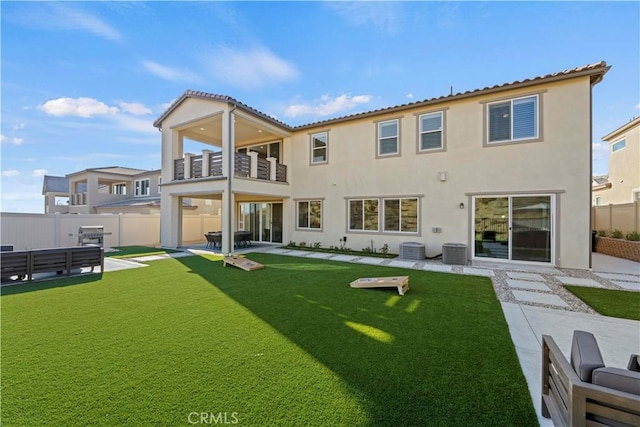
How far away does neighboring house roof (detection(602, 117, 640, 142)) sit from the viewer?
15.6 m

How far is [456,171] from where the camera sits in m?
10.9

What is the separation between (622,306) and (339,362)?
252 inches

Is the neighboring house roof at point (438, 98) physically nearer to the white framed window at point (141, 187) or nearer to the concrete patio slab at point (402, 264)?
the concrete patio slab at point (402, 264)

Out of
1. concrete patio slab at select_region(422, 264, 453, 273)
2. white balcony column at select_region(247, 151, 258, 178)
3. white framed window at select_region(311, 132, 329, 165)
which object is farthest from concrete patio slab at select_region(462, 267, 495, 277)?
white balcony column at select_region(247, 151, 258, 178)

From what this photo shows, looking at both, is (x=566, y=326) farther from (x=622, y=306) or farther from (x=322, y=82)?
(x=322, y=82)

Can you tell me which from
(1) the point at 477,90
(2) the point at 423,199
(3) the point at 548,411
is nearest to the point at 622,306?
(3) the point at 548,411

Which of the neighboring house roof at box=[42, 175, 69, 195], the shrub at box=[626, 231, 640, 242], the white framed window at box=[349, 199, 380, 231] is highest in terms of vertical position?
the neighboring house roof at box=[42, 175, 69, 195]

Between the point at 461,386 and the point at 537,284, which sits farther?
the point at 537,284

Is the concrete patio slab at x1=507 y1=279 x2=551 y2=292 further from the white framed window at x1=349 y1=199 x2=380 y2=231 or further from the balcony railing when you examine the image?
the balcony railing

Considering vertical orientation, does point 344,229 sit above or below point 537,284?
above

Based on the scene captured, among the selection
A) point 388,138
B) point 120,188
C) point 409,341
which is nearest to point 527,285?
point 409,341

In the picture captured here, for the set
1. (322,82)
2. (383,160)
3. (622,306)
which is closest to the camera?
(622,306)

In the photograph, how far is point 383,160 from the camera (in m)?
12.6

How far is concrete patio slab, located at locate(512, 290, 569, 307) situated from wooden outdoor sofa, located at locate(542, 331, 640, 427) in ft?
15.7
